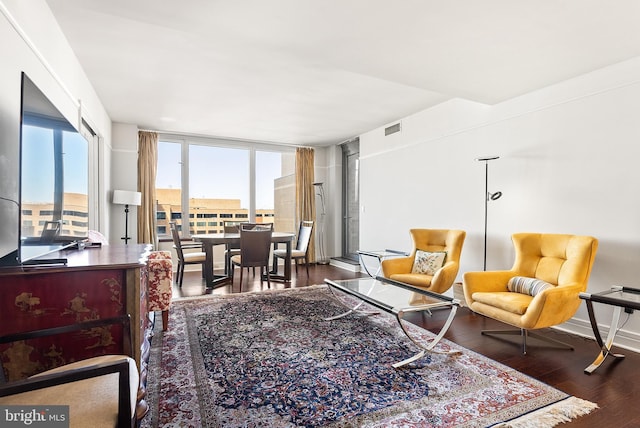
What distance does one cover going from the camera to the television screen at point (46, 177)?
155cm

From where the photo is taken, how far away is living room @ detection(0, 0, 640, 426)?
93.2 inches

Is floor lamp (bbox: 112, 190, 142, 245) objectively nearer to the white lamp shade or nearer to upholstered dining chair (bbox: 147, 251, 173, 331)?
the white lamp shade

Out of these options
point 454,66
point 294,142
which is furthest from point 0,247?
point 294,142

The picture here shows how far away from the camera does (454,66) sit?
2867 mm

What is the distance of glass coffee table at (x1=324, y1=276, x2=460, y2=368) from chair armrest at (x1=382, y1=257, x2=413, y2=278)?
0.40m

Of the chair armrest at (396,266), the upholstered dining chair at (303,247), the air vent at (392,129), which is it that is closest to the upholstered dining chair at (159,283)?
the chair armrest at (396,266)

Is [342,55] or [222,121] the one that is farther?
[222,121]

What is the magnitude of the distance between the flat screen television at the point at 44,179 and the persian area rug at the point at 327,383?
1.06m

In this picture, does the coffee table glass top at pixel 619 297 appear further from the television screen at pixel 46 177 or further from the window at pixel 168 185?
the window at pixel 168 185

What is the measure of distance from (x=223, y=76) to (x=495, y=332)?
373 centimetres

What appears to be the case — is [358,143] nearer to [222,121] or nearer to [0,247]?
[222,121]

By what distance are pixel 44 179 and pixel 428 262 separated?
355 cm

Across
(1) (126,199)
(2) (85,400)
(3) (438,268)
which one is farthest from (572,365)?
(1) (126,199)

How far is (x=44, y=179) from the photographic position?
1737 mm
